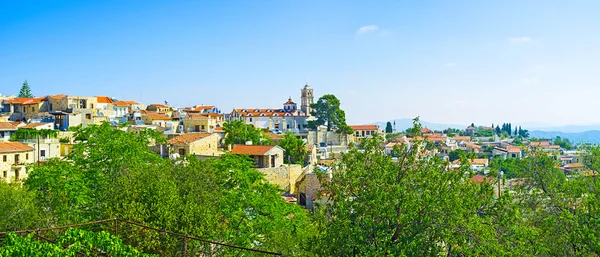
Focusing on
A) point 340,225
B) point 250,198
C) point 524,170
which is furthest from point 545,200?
point 250,198

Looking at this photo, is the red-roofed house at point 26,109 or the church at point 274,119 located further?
the church at point 274,119

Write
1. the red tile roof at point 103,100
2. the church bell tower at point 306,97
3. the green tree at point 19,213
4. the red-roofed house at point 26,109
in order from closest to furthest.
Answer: the green tree at point 19,213
the red-roofed house at point 26,109
the red tile roof at point 103,100
the church bell tower at point 306,97

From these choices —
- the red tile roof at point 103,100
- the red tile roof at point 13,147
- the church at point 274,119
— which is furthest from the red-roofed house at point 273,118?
the red tile roof at point 13,147

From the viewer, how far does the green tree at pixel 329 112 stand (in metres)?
80.6

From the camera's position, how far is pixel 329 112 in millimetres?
81250

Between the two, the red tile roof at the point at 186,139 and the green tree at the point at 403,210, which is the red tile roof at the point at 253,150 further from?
the green tree at the point at 403,210

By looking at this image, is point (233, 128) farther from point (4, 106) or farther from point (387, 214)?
point (387, 214)

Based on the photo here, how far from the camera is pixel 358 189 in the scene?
13.6 m

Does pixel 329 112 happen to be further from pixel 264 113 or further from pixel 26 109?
pixel 26 109

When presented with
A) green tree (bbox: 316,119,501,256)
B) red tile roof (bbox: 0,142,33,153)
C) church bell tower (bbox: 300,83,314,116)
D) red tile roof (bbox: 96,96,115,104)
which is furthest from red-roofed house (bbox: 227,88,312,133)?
green tree (bbox: 316,119,501,256)

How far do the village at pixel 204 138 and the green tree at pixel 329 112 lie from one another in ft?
4.82

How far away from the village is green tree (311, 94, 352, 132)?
1.47 meters

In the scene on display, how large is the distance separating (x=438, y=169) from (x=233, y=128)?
40840 mm

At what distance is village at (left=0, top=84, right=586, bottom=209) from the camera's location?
32281 mm
